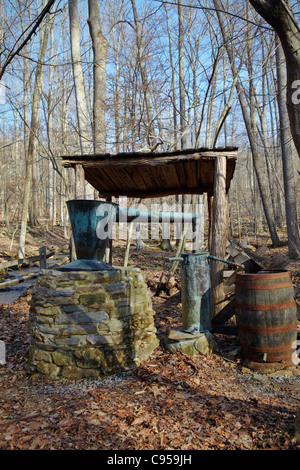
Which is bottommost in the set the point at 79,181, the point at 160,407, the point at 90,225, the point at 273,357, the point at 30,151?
the point at 160,407

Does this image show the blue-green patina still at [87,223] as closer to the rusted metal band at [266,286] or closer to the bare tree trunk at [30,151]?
the rusted metal band at [266,286]

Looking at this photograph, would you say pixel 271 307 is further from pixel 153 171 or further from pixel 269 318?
pixel 153 171

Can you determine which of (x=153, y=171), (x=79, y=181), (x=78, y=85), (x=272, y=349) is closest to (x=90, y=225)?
(x=79, y=181)

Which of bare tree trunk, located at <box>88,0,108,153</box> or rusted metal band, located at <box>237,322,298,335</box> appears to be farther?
bare tree trunk, located at <box>88,0,108,153</box>

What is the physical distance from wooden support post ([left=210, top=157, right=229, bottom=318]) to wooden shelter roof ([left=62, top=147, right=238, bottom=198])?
1.09ft

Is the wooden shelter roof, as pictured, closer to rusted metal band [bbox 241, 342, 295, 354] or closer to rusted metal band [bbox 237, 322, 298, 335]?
rusted metal band [bbox 237, 322, 298, 335]

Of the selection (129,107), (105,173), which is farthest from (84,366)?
(129,107)

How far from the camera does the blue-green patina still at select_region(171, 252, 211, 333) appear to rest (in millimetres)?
4469

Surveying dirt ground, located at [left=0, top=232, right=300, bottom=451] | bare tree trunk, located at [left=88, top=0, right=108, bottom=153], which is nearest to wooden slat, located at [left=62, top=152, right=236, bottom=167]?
dirt ground, located at [left=0, top=232, right=300, bottom=451]

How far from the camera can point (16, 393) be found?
3666mm

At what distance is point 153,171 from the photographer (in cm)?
608

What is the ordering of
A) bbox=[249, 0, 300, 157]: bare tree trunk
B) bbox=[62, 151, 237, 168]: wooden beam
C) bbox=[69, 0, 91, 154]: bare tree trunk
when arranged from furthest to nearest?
bbox=[69, 0, 91, 154]: bare tree trunk, bbox=[62, 151, 237, 168]: wooden beam, bbox=[249, 0, 300, 157]: bare tree trunk

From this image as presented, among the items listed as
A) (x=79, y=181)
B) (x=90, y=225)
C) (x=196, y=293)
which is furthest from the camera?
(x=79, y=181)

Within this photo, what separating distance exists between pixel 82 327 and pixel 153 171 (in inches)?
131
